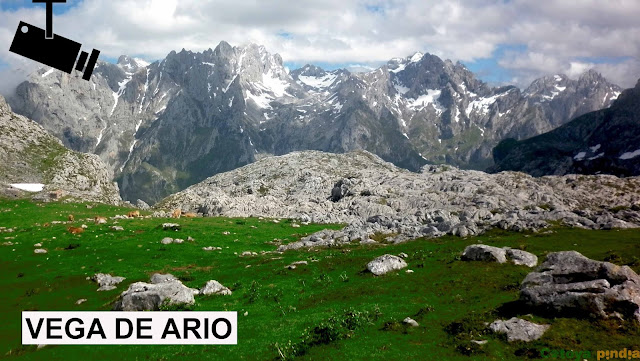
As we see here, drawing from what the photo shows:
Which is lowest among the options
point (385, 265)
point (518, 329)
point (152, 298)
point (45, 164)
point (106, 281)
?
point (106, 281)

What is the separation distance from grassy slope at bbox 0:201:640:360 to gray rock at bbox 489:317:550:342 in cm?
57

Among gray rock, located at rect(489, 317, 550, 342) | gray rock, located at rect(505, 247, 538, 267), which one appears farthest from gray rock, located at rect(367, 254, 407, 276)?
gray rock, located at rect(489, 317, 550, 342)

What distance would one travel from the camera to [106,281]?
166ft

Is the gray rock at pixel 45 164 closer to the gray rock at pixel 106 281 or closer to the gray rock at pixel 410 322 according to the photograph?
the gray rock at pixel 106 281

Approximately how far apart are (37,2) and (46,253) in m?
69.6

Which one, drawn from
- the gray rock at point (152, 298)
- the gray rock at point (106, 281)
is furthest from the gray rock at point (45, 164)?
the gray rock at point (152, 298)

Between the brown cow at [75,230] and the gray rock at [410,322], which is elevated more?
the gray rock at [410,322]

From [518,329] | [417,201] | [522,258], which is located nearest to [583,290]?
[518,329]

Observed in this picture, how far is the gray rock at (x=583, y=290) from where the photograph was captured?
2602cm

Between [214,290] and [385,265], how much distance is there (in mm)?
18494

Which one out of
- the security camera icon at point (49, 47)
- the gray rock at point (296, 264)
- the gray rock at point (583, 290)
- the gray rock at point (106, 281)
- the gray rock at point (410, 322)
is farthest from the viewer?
the gray rock at point (296, 264)

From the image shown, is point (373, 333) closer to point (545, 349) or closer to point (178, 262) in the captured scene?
point (545, 349)

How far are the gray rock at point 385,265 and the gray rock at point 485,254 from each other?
7.27 metres

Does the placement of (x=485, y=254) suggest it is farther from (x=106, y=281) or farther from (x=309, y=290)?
(x=106, y=281)
